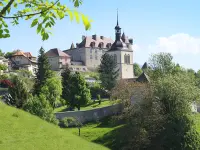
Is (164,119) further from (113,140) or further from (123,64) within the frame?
(123,64)

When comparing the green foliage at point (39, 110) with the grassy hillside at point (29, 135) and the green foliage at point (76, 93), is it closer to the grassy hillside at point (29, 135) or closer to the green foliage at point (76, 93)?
the grassy hillside at point (29, 135)

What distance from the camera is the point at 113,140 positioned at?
3209 cm

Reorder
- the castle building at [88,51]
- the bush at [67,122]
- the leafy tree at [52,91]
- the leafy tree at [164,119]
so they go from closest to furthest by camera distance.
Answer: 1. the leafy tree at [164,119]
2. the bush at [67,122]
3. the leafy tree at [52,91]
4. the castle building at [88,51]

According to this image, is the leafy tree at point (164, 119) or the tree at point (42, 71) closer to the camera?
the leafy tree at point (164, 119)

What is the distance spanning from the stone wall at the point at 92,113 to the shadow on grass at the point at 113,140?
6.84 metres

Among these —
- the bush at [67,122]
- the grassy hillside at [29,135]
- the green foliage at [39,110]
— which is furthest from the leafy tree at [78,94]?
the grassy hillside at [29,135]

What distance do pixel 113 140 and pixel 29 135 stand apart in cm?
1241

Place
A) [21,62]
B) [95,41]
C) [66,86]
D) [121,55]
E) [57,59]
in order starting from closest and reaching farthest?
[66,86]
[121,55]
[21,62]
[57,59]
[95,41]

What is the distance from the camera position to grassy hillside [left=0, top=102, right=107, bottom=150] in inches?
763

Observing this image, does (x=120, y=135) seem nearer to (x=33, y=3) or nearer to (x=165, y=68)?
(x=165, y=68)

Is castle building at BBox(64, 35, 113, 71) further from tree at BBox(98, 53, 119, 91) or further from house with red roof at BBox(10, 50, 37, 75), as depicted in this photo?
tree at BBox(98, 53, 119, 91)

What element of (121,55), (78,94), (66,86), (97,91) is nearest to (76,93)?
(78,94)

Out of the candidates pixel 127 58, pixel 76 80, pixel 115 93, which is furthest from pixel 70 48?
pixel 115 93

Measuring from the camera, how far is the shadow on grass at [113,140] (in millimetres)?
30775
